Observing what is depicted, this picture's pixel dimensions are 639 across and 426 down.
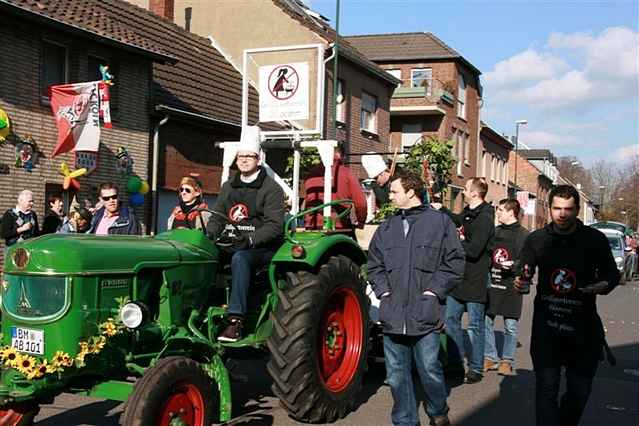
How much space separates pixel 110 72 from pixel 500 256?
971 cm

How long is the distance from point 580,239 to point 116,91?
11653 mm

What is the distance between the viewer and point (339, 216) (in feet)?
21.7

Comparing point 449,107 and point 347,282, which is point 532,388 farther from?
point 449,107

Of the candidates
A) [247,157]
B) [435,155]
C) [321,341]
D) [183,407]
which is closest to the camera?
[183,407]

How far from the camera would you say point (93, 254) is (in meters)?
4.48

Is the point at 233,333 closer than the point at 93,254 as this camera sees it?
No

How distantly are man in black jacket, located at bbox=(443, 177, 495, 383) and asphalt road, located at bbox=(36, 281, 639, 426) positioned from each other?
333mm

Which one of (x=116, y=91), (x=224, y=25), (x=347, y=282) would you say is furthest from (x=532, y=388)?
(x=224, y=25)

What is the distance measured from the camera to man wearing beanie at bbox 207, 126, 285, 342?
5.46 meters

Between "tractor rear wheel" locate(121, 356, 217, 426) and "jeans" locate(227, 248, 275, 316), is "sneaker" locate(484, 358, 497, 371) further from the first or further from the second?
"tractor rear wheel" locate(121, 356, 217, 426)

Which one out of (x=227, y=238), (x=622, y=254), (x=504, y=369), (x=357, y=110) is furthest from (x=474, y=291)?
(x=357, y=110)

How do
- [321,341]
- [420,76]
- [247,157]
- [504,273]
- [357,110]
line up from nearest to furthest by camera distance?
[247,157], [321,341], [504,273], [357,110], [420,76]

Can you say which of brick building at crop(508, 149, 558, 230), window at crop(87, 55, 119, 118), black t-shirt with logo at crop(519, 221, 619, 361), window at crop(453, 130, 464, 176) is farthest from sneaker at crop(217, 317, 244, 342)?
brick building at crop(508, 149, 558, 230)

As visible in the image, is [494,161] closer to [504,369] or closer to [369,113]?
[369,113]
